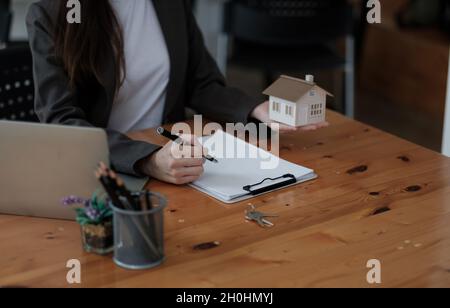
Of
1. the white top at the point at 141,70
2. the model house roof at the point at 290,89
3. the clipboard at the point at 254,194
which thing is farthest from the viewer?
the white top at the point at 141,70

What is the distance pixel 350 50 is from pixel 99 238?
2330mm

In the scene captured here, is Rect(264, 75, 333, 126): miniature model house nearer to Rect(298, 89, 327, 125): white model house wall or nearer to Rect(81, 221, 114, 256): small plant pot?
Rect(298, 89, 327, 125): white model house wall

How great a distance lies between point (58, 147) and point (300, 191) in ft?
1.57

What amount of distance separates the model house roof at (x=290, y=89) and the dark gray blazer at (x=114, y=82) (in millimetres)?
189

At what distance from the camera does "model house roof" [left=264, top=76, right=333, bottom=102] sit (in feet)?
4.96

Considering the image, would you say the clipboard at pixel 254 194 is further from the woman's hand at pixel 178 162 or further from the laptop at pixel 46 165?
the laptop at pixel 46 165

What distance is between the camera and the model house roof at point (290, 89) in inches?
59.5

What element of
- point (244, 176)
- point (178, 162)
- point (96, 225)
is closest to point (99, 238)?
point (96, 225)

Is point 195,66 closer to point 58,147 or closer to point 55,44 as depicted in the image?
point 55,44

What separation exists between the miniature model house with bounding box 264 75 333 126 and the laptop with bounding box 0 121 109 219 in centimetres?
48

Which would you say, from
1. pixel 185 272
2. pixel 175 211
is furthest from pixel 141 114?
pixel 185 272

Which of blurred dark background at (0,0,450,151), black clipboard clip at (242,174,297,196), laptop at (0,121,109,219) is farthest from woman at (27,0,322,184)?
blurred dark background at (0,0,450,151)

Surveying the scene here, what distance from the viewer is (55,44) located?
1.59 m

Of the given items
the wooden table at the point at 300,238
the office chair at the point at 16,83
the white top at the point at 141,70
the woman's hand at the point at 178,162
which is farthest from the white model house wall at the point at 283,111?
the office chair at the point at 16,83
